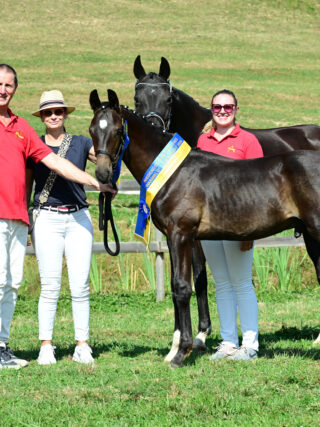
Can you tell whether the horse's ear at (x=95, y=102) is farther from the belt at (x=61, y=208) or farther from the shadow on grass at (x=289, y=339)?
the shadow on grass at (x=289, y=339)

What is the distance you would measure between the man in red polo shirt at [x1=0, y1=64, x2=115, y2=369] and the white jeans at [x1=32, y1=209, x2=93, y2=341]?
0.20 metres

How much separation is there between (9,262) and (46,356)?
0.90 metres

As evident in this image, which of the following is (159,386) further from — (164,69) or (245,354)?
(164,69)

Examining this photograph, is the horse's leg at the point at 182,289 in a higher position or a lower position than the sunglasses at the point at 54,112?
lower

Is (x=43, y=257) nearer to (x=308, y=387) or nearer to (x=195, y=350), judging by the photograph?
(x=195, y=350)

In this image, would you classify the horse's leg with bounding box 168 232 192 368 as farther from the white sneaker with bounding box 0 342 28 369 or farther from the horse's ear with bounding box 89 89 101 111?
the white sneaker with bounding box 0 342 28 369

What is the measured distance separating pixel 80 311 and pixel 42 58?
34816 mm

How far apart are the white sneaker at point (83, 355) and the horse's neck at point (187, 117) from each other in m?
2.65

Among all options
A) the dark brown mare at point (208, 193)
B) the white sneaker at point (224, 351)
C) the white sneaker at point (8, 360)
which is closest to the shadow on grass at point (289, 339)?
the white sneaker at point (224, 351)

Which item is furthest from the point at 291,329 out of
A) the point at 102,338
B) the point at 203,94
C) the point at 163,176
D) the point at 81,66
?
the point at 81,66

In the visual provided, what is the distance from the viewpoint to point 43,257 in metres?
5.91

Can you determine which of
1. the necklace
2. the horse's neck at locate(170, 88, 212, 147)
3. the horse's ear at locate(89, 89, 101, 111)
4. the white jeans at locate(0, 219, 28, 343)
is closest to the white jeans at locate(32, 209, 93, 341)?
the white jeans at locate(0, 219, 28, 343)

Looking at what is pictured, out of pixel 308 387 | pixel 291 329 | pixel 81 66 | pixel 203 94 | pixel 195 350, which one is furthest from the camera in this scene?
pixel 81 66

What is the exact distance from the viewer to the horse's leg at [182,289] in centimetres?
561
